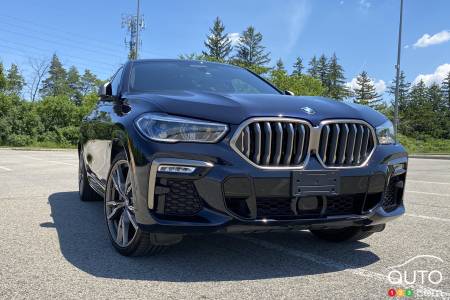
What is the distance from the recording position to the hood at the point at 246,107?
10.1 feet

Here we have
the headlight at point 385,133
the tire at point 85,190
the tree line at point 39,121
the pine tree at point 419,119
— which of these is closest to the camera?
the headlight at point 385,133

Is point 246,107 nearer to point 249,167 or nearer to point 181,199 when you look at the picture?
point 249,167

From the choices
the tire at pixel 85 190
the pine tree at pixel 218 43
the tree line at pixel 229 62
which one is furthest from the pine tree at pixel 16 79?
the tire at pixel 85 190

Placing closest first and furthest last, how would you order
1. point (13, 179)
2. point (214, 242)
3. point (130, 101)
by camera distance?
point (130, 101), point (214, 242), point (13, 179)

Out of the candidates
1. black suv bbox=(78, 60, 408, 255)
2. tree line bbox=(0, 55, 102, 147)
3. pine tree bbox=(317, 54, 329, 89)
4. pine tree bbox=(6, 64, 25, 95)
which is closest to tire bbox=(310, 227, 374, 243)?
black suv bbox=(78, 60, 408, 255)

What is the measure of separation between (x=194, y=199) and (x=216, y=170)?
0.76 ft

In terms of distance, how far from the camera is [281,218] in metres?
3.05

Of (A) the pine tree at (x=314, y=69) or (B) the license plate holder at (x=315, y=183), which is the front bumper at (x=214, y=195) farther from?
(A) the pine tree at (x=314, y=69)

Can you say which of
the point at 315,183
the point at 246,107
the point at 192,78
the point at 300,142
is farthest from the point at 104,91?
the point at 315,183

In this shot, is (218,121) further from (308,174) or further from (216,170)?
(308,174)

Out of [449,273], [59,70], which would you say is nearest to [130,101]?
[449,273]

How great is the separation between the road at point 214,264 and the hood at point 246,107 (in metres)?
1.02

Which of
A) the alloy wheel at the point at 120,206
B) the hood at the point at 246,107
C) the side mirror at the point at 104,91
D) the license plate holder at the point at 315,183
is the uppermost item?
the side mirror at the point at 104,91

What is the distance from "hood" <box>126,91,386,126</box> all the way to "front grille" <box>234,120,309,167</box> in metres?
0.08
